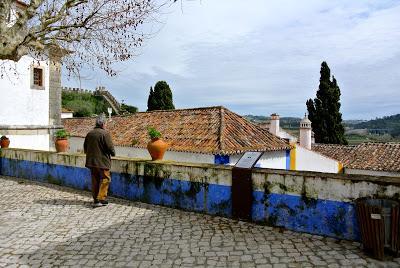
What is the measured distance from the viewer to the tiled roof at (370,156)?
2138cm

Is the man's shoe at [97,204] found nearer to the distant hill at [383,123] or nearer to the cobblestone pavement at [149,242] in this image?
A: the cobblestone pavement at [149,242]

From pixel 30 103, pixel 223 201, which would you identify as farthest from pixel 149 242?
pixel 30 103

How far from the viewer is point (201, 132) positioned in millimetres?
16078

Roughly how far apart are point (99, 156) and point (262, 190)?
3.41 m

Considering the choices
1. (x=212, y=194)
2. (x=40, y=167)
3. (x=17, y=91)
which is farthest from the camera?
(x=17, y=91)

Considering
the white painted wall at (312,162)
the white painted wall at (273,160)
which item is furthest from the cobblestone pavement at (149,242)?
the white painted wall at (312,162)

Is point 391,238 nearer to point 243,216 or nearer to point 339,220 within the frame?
point 339,220

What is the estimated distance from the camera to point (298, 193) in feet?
18.4

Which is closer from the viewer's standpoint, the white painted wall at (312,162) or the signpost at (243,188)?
the signpost at (243,188)

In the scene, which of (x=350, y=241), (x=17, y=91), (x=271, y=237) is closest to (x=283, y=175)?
(x=271, y=237)

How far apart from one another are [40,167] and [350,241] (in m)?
8.90

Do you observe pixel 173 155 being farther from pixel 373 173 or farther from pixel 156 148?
pixel 373 173

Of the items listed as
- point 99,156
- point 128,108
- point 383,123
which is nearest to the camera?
point 99,156

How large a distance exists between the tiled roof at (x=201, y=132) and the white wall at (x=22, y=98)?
165 inches
